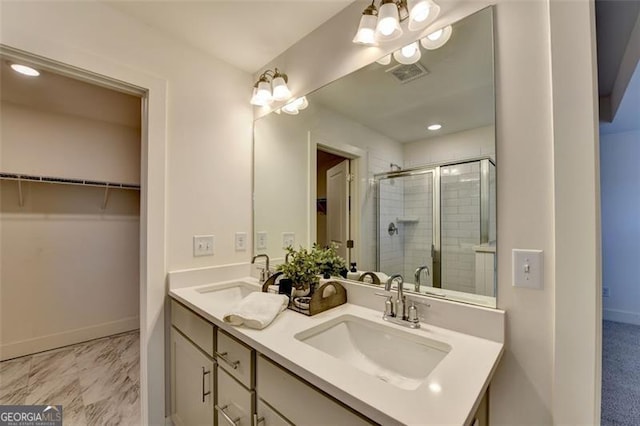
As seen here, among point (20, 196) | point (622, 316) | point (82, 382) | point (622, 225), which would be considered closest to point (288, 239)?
point (82, 382)

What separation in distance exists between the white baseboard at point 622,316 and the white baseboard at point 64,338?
18.4ft

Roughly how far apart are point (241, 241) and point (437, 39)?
162cm

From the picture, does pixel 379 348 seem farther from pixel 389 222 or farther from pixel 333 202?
pixel 333 202

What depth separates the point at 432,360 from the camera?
0.95 meters

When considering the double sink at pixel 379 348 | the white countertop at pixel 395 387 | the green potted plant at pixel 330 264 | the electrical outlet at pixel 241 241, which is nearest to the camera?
the white countertop at pixel 395 387

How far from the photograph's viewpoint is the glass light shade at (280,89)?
1653 mm

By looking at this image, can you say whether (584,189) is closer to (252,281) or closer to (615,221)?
(252,281)

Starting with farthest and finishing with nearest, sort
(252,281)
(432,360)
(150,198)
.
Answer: (252,281) < (150,198) < (432,360)

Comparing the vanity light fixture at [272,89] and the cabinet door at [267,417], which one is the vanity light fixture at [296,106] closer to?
the vanity light fixture at [272,89]

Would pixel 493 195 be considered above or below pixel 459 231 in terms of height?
above

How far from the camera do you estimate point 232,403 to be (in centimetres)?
109

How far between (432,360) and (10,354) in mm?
3468

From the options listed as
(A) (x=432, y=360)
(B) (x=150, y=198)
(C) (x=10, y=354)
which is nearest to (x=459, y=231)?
(A) (x=432, y=360)

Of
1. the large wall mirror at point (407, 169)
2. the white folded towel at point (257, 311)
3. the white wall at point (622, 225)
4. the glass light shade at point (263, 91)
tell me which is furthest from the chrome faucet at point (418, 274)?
the white wall at point (622, 225)
